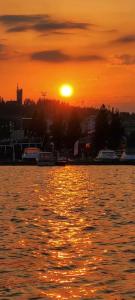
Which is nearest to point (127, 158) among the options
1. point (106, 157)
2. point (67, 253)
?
point (106, 157)

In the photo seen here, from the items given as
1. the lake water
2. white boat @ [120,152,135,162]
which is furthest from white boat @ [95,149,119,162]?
the lake water

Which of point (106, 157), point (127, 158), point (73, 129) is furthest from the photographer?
point (73, 129)

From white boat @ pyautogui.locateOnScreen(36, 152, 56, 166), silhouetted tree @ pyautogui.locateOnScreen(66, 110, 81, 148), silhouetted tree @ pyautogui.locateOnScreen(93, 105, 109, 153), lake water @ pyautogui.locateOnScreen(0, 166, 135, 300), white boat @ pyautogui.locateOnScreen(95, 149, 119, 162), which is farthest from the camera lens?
silhouetted tree @ pyautogui.locateOnScreen(66, 110, 81, 148)

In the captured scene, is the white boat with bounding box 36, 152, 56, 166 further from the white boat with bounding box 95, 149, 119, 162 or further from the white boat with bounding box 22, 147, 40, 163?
the white boat with bounding box 22, 147, 40, 163

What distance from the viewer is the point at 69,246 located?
2938 centimetres

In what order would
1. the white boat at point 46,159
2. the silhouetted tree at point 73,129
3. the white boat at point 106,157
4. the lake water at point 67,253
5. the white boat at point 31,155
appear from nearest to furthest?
the lake water at point 67,253 → the white boat at point 46,159 → the white boat at point 106,157 → the white boat at point 31,155 → the silhouetted tree at point 73,129

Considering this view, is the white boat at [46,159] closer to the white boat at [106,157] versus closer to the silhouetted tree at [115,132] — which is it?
the white boat at [106,157]

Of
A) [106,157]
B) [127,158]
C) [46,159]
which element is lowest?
[127,158]

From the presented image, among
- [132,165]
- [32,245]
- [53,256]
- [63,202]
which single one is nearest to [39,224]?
[32,245]

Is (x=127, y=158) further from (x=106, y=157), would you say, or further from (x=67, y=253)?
(x=67, y=253)

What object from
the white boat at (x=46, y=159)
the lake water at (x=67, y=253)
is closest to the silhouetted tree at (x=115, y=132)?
the white boat at (x=46, y=159)

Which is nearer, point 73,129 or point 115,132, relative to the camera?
point 115,132

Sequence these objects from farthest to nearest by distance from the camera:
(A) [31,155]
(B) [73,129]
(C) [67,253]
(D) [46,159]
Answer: (B) [73,129]
(A) [31,155]
(D) [46,159]
(C) [67,253]

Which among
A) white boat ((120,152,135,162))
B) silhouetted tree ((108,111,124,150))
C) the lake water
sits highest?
silhouetted tree ((108,111,124,150))
